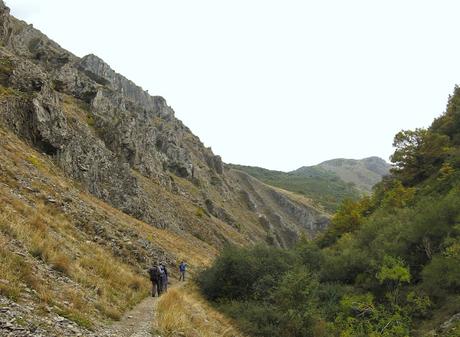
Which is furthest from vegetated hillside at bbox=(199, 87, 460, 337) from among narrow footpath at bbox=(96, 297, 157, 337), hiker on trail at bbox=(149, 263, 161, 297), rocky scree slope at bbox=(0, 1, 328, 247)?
rocky scree slope at bbox=(0, 1, 328, 247)

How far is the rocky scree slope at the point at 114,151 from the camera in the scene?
3956 cm

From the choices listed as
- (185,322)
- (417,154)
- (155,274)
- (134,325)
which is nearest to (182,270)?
(155,274)

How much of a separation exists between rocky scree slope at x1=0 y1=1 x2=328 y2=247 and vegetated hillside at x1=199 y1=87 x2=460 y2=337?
19915 mm

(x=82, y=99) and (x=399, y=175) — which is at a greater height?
(x=82, y=99)

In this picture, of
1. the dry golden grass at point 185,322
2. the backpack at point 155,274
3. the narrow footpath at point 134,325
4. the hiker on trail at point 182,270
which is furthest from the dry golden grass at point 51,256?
the hiker on trail at point 182,270

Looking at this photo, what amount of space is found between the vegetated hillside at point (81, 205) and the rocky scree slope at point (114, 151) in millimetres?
197

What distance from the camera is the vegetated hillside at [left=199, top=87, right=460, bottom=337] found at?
22.2 m

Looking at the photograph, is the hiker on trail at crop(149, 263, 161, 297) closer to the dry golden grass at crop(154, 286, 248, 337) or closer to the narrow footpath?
the dry golden grass at crop(154, 286, 248, 337)

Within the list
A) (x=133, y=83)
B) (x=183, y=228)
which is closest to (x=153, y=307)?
(x=183, y=228)

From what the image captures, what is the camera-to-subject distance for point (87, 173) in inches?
1649

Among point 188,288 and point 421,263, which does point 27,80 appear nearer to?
point 188,288

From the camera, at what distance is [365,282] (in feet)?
96.2

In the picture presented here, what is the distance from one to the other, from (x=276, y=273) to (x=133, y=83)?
129m

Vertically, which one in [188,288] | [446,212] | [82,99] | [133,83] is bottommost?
[188,288]
